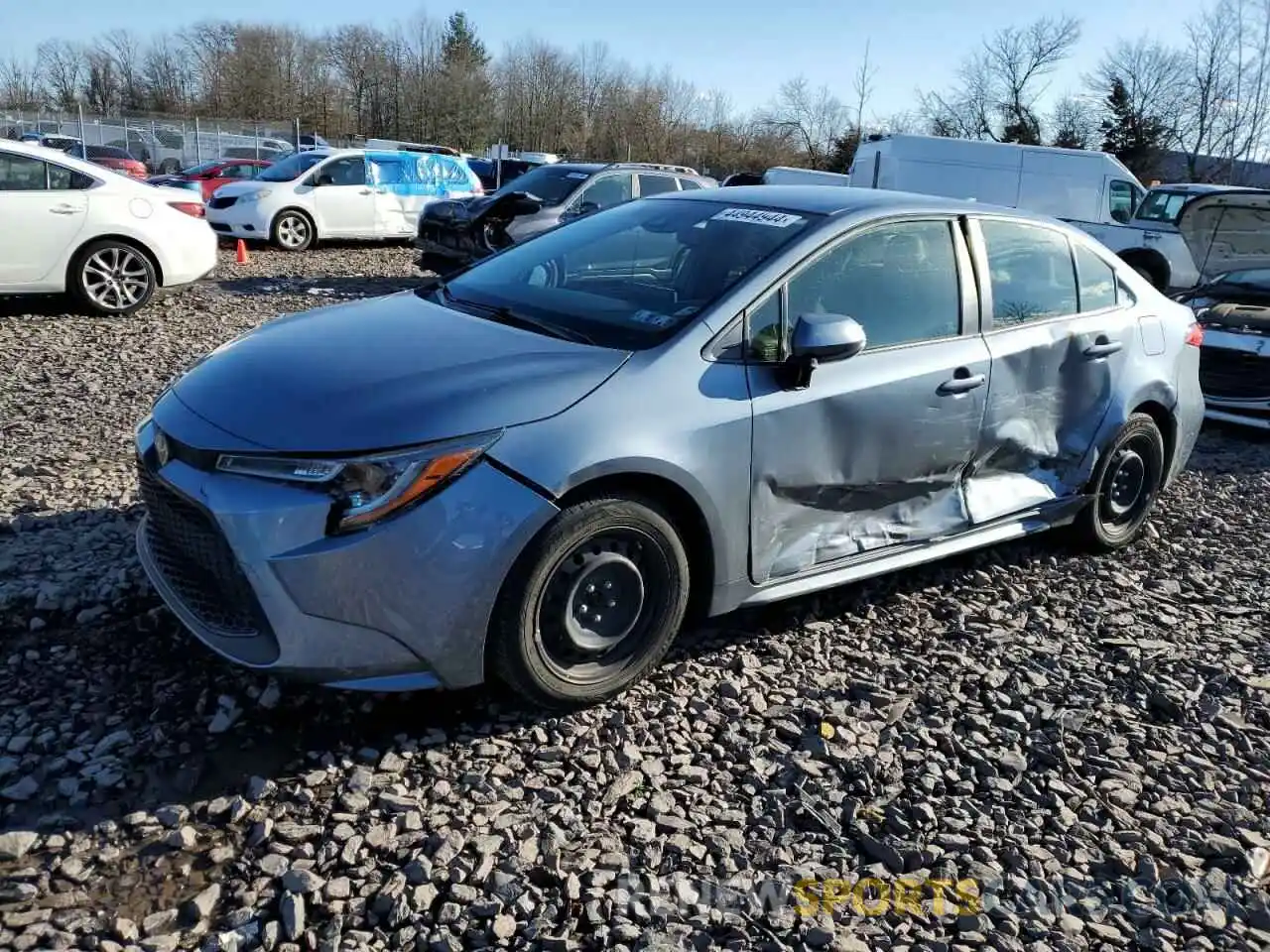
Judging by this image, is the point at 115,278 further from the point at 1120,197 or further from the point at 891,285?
the point at 1120,197

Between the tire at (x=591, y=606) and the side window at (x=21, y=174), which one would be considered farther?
the side window at (x=21, y=174)

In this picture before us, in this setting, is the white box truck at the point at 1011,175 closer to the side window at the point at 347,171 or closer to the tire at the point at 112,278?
the side window at the point at 347,171

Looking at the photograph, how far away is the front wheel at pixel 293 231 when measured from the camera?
15.8 meters

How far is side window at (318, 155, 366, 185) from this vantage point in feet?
53.7

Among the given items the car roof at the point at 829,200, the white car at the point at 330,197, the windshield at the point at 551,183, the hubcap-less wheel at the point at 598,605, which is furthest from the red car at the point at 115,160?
the hubcap-less wheel at the point at 598,605

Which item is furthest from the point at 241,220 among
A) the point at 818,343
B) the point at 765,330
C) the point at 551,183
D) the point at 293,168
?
the point at 818,343

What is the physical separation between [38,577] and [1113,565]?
468 centimetres

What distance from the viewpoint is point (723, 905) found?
2510mm

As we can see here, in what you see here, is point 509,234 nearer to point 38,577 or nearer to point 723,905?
point 38,577

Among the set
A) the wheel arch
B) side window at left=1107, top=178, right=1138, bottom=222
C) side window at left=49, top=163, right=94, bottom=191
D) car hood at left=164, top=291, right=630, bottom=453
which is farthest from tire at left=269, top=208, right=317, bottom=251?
car hood at left=164, top=291, right=630, bottom=453

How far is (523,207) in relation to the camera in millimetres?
12438

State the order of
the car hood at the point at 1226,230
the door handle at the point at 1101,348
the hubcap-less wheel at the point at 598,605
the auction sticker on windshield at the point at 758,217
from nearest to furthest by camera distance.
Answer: the hubcap-less wheel at the point at 598,605 < the auction sticker on windshield at the point at 758,217 < the door handle at the point at 1101,348 < the car hood at the point at 1226,230

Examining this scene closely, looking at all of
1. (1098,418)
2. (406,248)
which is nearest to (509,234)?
(406,248)

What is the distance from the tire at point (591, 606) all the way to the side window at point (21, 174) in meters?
7.99
